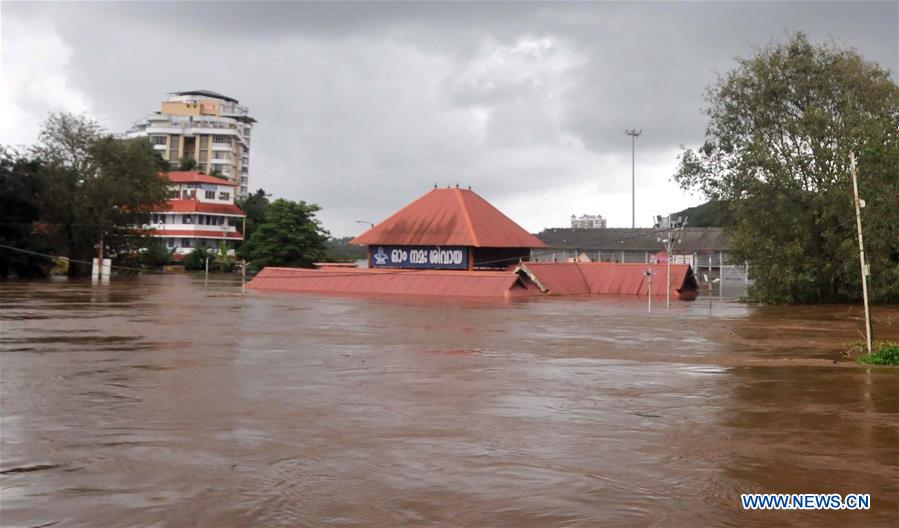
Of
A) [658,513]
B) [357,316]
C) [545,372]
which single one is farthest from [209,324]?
[658,513]

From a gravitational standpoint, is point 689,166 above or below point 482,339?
above

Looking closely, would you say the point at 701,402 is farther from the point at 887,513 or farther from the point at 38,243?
the point at 38,243

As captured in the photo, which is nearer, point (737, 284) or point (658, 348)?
point (658, 348)

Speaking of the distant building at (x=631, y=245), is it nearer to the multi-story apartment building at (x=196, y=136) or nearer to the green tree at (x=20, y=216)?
the green tree at (x=20, y=216)

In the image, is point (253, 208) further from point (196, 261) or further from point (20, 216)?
point (20, 216)

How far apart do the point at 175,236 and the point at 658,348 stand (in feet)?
257

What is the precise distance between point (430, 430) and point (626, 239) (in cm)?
7161

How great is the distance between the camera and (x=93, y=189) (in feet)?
192

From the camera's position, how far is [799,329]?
2586cm

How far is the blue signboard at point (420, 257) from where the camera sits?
50062 millimetres

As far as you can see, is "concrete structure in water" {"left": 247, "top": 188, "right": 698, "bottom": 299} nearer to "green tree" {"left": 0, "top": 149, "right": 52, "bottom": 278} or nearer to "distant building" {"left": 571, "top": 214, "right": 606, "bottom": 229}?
"green tree" {"left": 0, "top": 149, "right": 52, "bottom": 278}

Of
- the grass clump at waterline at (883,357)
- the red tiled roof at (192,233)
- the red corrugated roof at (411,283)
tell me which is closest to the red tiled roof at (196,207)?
the red tiled roof at (192,233)

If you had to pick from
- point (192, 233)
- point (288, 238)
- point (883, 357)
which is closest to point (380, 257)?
point (288, 238)

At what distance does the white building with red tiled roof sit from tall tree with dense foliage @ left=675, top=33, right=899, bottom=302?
6045 centimetres
